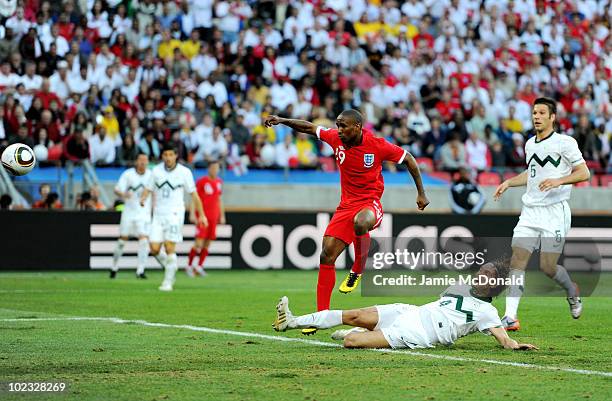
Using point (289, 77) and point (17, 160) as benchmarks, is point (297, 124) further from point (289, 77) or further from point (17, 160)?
point (289, 77)

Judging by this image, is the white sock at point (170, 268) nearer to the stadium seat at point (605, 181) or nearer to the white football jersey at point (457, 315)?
the white football jersey at point (457, 315)

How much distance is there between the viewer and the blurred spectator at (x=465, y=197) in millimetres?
26562

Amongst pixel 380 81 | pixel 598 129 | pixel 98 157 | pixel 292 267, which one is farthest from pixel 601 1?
pixel 98 157

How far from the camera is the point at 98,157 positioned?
25062 millimetres

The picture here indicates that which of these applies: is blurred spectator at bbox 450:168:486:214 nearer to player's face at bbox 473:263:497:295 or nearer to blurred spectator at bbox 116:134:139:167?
blurred spectator at bbox 116:134:139:167

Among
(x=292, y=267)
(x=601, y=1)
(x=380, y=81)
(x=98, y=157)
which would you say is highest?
(x=601, y=1)

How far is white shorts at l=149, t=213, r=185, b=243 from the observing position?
19344mm

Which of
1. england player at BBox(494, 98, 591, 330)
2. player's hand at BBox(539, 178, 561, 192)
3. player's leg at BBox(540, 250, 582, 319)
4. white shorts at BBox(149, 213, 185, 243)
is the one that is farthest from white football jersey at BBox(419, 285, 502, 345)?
white shorts at BBox(149, 213, 185, 243)

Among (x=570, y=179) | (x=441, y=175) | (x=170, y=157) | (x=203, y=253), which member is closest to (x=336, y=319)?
(x=570, y=179)

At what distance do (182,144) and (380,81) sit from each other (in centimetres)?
664

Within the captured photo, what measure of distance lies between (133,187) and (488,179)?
9.66 m

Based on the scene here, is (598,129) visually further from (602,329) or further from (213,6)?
(602,329)

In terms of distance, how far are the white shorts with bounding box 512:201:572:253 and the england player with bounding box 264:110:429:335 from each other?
154 centimetres

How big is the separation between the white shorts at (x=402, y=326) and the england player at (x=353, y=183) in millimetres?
1445
